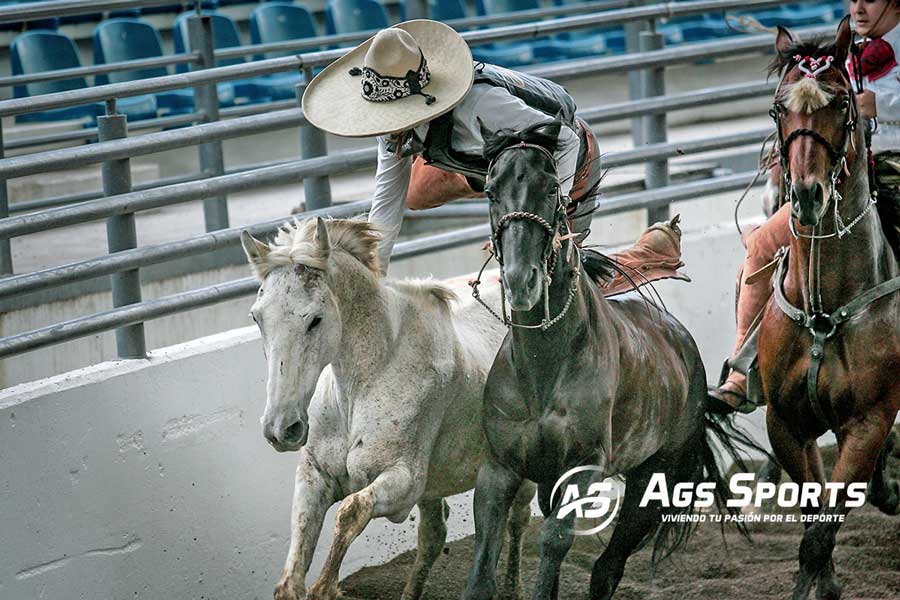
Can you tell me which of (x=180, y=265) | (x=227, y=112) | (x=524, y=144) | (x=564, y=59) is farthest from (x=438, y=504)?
(x=564, y=59)

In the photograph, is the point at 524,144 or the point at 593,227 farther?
the point at 593,227

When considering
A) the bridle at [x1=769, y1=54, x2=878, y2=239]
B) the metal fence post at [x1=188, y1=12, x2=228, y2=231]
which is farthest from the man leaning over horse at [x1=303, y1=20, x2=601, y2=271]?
the metal fence post at [x1=188, y1=12, x2=228, y2=231]

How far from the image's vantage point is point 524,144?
13.4 ft

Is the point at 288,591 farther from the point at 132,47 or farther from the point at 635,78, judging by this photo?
the point at 132,47

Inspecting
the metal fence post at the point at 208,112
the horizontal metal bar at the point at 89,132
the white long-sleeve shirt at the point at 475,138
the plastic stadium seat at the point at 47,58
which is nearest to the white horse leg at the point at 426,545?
the white long-sleeve shirt at the point at 475,138

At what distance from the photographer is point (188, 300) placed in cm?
547

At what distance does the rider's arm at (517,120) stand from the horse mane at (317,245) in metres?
0.53

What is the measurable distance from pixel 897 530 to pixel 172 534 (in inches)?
132

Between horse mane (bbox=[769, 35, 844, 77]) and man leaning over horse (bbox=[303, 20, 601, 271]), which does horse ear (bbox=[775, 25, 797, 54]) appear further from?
man leaning over horse (bbox=[303, 20, 601, 271])

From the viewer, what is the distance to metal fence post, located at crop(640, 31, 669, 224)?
24.1ft

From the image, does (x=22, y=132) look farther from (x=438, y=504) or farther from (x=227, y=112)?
(x=438, y=504)

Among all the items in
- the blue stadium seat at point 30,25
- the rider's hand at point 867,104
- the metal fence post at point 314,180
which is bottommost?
the metal fence post at point 314,180

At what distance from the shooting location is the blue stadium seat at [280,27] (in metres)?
11.0

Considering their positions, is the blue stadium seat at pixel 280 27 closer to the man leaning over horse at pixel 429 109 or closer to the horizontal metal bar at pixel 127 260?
the horizontal metal bar at pixel 127 260
